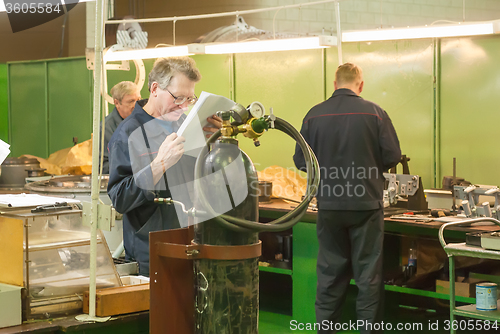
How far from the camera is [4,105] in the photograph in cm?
747

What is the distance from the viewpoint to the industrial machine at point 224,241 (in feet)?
4.48

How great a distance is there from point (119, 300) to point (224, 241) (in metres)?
0.53

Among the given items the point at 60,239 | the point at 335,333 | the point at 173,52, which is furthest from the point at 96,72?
the point at 173,52

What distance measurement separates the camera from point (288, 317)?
4.24m

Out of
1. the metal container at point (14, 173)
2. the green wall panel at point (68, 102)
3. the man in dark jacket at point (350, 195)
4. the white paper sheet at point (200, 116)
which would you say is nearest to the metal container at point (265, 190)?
the man in dark jacket at point (350, 195)

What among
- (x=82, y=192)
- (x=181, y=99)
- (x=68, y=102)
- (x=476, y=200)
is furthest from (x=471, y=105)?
(x=68, y=102)

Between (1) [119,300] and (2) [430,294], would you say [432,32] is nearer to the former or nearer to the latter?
(2) [430,294]

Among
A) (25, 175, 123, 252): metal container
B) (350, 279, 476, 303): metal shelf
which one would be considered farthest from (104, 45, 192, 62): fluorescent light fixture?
(350, 279, 476, 303): metal shelf

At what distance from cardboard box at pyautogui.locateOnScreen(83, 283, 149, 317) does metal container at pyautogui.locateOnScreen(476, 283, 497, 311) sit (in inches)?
71.1

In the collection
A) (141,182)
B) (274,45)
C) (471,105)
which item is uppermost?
(274,45)

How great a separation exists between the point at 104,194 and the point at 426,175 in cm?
270

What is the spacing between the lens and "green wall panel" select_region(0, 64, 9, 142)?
24.3 feet

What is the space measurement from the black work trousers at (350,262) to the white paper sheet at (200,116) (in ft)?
5.31

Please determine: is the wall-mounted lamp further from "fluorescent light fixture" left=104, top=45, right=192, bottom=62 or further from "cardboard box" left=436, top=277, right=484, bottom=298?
"cardboard box" left=436, top=277, right=484, bottom=298
